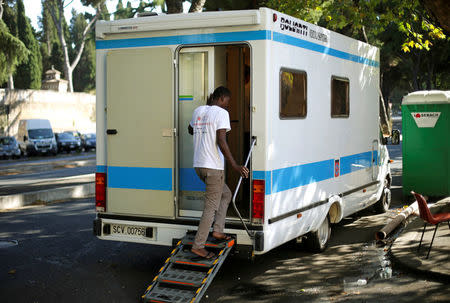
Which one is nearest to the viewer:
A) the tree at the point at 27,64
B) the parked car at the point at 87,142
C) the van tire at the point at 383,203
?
the van tire at the point at 383,203

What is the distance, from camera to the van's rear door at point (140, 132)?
264 inches

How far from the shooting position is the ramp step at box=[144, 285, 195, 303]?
5645 millimetres

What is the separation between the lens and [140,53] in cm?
678

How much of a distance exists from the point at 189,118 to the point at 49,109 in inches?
1517

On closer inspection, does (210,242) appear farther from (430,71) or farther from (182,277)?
(430,71)

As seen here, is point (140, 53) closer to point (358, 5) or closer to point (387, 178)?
point (387, 178)

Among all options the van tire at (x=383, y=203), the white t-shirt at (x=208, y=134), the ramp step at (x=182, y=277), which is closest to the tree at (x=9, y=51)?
the van tire at (x=383, y=203)

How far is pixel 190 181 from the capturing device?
22.7 feet

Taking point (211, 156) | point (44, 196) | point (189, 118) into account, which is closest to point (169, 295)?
point (211, 156)

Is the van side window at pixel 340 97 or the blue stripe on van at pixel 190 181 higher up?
the van side window at pixel 340 97

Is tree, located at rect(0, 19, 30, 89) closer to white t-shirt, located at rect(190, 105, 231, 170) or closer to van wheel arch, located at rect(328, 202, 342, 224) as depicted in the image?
van wheel arch, located at rect(328, 202, 342, 224)

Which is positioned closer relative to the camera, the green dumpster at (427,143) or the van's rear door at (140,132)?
the van's rear door at (140,132)

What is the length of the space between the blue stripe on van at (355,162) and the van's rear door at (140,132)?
2.86m

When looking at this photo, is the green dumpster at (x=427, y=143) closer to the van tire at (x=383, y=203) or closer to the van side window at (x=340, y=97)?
the van tire at (x=383, y=203)
